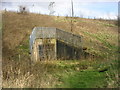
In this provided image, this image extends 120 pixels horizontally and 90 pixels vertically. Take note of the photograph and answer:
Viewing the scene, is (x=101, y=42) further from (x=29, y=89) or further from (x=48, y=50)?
(x=29, y=89)

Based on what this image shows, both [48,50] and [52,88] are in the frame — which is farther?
[48,50]

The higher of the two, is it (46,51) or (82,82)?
(46,51)

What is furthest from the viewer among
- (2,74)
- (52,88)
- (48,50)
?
(48,50)

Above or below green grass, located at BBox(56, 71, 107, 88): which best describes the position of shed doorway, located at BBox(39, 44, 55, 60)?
above

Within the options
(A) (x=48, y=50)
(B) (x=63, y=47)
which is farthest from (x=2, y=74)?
(B) (x=63, y=47)

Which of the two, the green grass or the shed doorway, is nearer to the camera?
the green grass

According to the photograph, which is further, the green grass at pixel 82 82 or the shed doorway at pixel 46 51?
the shed doorway at pixel 46 51

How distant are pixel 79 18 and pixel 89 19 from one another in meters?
2.00

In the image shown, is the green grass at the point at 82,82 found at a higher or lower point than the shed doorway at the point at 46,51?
lower

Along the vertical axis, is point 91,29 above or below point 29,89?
above

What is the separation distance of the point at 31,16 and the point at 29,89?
3369 cm

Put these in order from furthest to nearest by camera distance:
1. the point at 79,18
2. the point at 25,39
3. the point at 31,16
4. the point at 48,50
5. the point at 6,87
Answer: the point at 79,18
the point at 31,16
the point at 25,39
the point at 48,50
the point at 6,87

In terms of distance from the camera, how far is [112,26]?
42.1m

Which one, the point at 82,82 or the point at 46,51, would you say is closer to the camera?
the point at 82,82
